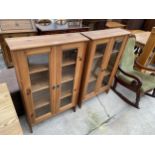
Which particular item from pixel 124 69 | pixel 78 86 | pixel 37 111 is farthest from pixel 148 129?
pixel 37 111

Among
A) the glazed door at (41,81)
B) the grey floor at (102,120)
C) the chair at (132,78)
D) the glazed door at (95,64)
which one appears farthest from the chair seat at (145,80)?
the glazed door at (41,81)

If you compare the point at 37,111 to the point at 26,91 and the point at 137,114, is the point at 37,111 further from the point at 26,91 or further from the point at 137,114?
the point at 137,114

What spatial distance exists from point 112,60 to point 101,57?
31cm

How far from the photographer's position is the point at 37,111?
5.30 ft

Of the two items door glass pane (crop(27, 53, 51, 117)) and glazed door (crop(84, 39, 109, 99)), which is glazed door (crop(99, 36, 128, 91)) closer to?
glazed door (crop(84, 39, 109, 99))

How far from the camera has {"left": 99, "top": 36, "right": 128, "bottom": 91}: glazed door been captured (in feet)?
5.59

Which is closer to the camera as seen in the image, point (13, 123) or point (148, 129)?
point (13, 123)

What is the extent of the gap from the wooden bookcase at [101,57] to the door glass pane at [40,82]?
0.51 meters

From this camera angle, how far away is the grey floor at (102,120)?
69.2 inches

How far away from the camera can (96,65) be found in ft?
5.87

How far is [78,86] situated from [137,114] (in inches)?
43.8

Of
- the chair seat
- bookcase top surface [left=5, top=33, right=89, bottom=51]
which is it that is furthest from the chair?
bookcase top surface [left=5, top=33, right=89, bottom=51]

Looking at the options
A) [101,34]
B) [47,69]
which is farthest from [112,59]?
[47,69]

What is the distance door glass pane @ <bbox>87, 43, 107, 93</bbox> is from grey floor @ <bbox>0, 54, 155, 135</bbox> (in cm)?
35
